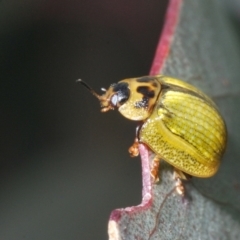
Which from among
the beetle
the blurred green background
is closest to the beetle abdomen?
the beetle

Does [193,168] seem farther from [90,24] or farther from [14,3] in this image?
[14,3]

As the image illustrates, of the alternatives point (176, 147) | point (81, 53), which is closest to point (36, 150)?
point (81, 53)

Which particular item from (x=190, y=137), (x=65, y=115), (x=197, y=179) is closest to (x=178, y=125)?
(x=190, y=137)

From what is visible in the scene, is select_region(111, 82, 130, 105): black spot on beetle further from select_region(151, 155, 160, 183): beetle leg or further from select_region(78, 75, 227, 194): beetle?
select_region(151, 155, 160, 183): beetle leg

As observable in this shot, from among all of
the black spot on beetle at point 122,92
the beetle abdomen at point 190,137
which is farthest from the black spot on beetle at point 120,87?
the beetle abdomen at point 190,137

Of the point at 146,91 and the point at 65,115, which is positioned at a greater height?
the point at 146,91

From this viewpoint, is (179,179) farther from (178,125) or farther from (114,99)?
(114,99)
